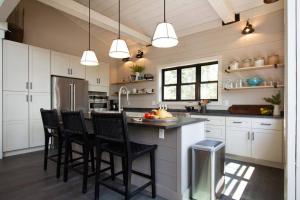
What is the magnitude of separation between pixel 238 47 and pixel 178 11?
152 centimetres

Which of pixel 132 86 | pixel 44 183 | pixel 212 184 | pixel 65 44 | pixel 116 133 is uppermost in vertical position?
pixel 65 44

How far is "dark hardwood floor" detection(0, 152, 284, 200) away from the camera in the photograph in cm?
207

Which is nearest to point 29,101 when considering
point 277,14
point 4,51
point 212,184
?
point 4,51

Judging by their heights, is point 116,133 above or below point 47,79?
below

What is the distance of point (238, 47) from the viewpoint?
3771mm

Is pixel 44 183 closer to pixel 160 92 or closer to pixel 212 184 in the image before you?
pixel 212 184

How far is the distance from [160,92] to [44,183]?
3.50 meters

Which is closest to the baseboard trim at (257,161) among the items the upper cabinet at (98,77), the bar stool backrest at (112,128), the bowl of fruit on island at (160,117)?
the bowl of fruit on island at (160,117)

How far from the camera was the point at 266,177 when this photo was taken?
257 centimetres

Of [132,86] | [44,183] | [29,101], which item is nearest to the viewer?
[44,183]

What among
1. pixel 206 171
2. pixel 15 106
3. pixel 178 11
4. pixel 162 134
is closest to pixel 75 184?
pixel 162 134

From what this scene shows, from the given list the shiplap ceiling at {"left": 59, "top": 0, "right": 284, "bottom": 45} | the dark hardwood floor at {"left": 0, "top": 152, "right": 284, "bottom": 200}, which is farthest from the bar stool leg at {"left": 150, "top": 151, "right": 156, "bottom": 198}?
the shiplap ceiling at {"left": 59, "top": 0, "right": 284, "bottom": 45}

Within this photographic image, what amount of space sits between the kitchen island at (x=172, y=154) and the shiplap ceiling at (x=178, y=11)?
279 centimetres

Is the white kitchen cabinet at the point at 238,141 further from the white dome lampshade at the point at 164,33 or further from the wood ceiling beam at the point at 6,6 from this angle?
the wood ceiling beam at the point at 6,6
